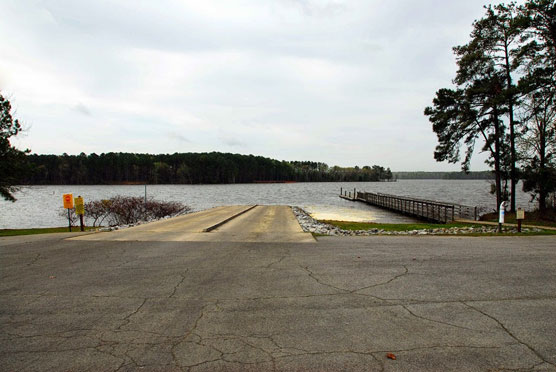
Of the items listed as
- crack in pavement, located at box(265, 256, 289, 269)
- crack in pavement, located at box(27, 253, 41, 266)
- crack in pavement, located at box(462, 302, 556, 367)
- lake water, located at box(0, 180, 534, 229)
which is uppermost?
crack in pavement, located at box(462, 302, 556, 367)

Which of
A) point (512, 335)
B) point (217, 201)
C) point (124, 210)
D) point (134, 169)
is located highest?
point (134, 169)

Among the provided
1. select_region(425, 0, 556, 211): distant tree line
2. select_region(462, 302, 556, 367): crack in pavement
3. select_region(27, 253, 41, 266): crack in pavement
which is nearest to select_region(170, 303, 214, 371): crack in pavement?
select_region(462, 302, 556, 367): crack in pavement

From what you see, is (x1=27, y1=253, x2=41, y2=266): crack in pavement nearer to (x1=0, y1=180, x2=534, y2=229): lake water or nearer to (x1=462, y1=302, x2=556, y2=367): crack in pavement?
(x1=462, y1=302, x2=556, y2=367): crack in pavement

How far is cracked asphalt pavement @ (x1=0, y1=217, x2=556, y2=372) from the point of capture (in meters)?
3.60

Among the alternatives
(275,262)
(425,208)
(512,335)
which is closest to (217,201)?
(425,208)

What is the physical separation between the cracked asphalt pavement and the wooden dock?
2080 cm

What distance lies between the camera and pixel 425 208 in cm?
3734

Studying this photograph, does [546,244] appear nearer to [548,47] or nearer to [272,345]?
[272,345]

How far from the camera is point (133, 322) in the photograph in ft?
14.9

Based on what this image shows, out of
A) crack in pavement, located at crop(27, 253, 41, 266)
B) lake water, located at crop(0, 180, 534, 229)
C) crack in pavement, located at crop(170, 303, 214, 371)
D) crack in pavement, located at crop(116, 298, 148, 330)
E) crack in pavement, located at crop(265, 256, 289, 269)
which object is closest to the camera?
crack in pavement, located at crop(170, 303, 214, 371)

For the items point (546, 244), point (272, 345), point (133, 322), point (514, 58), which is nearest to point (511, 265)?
point (546, 244)

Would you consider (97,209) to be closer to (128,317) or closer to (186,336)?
(128,317)

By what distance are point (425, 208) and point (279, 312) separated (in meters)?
36.2

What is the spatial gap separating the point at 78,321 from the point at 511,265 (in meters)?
8.27
